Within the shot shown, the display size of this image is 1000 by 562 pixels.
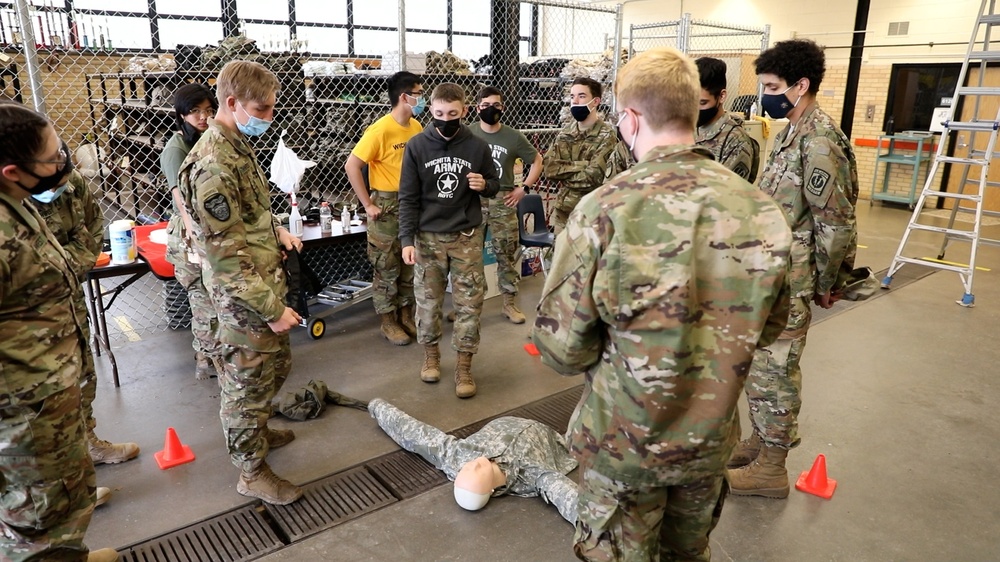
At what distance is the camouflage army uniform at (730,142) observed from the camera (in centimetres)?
321

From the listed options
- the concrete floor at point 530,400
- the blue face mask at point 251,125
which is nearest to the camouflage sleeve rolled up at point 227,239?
the blue face mask at point 251,125

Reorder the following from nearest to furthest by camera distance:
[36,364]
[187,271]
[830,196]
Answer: [36,364]
[830,196]
[187,271]

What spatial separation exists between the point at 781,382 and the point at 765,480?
1.61 ft

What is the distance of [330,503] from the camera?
279 centimetres

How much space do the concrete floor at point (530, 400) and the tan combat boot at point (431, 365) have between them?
0.11 meters

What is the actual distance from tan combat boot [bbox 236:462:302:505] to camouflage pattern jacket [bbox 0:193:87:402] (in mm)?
1058

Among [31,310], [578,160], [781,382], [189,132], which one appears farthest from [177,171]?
[781,382]

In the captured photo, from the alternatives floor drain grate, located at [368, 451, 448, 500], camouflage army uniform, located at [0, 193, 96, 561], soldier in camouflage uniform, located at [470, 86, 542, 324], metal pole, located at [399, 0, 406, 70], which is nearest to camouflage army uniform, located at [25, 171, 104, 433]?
camouflage army uniform, located at [0, 193, 96, 561]

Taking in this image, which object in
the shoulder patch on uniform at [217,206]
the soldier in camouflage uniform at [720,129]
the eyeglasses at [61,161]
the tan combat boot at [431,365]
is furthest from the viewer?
the tan combat boot at [431,365]

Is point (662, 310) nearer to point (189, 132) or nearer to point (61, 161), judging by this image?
point (61, 161)

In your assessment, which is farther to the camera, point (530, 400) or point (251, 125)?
point (530, 400)

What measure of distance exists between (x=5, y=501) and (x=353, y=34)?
36.4ft

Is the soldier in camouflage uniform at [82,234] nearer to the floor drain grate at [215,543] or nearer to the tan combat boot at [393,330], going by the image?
the floor drain grate at [215,543]

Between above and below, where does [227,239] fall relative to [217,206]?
below
